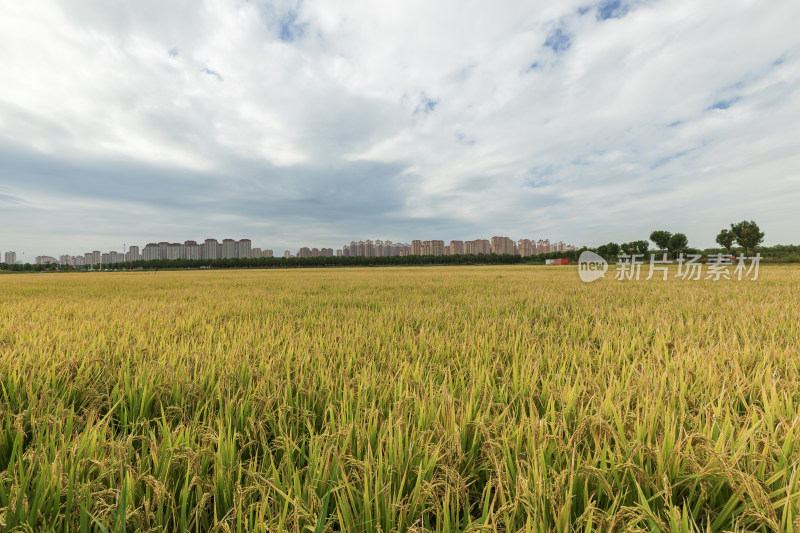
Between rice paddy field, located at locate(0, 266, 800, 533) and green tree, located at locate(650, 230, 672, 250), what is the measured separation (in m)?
90.8

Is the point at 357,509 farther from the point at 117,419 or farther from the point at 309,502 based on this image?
the point at 117,419

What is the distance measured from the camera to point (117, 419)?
1.87 m

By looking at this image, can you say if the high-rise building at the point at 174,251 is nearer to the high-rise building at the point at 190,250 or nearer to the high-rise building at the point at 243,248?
the high-rise building at the point at 190,250

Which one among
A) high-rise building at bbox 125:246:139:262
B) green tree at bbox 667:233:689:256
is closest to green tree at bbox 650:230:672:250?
green tree at bbox 667:233:689:256

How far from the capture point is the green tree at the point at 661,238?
73.2m

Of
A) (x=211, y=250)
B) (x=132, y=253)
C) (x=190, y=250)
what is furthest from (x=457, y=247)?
(x=132, y=253)

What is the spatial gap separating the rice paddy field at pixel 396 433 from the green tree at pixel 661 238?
298 feet

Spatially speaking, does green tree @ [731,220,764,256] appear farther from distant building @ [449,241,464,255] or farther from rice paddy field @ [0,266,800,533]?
rice paddy field @ [0,266,800,533]

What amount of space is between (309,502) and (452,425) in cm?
65

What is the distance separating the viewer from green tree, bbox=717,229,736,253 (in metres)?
63.7

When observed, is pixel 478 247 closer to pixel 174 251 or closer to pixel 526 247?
pixel 526 247

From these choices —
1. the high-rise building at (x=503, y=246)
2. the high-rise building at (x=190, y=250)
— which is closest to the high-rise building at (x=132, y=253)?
the high-rise building at (x=190, y=250)

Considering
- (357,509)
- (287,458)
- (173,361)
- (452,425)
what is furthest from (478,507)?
(173,361)

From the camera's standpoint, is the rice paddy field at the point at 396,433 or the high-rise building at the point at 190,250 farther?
the high-rise building at the point at 190,250
